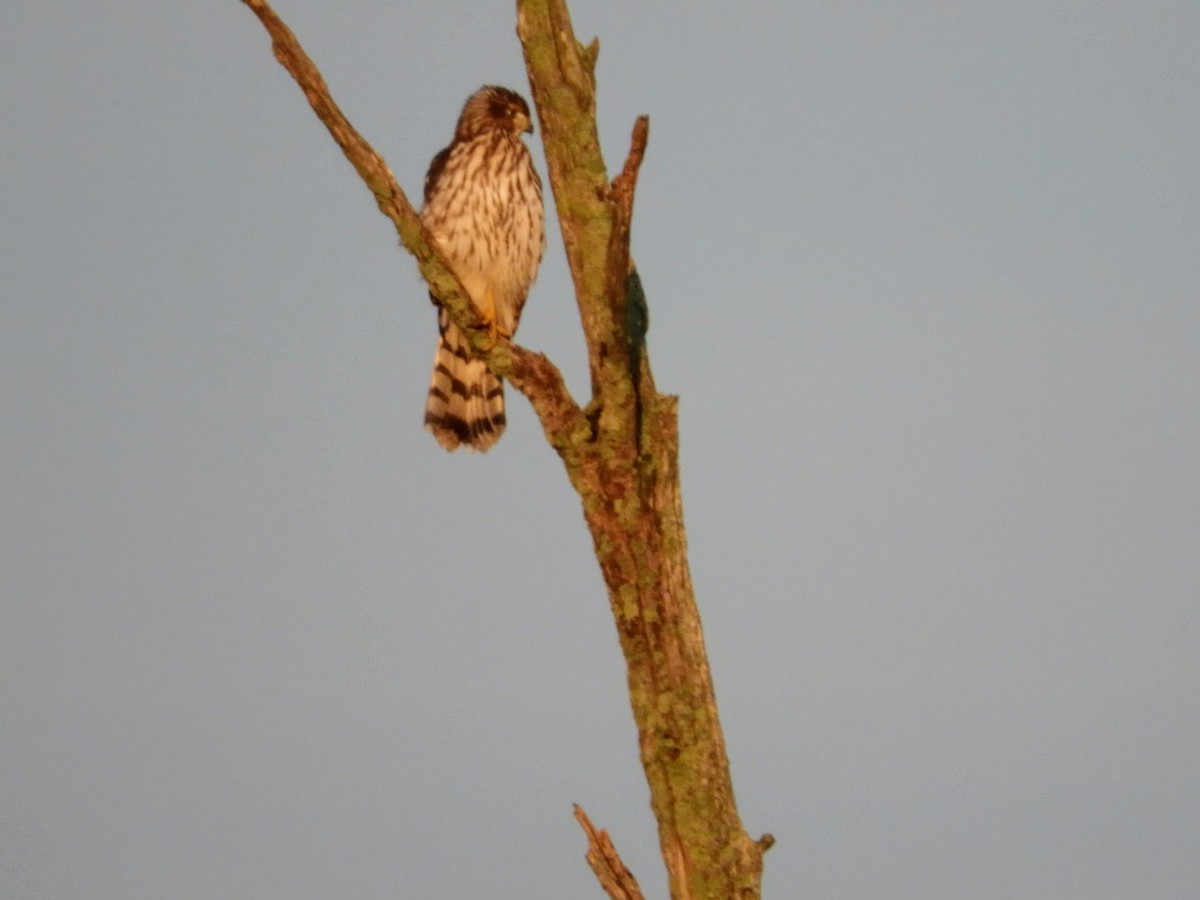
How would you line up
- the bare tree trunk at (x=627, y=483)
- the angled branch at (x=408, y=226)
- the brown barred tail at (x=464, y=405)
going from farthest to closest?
1. the brown barred tail at (x=464, y=405)
2. the angled branch at (x=408, y=226)
3. the bare tree trunk at (x=627, y=483)

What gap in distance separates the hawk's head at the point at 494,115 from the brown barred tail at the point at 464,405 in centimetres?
111

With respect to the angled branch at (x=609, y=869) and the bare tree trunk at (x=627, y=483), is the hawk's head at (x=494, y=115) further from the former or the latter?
the angled branch at (x=609, y=869)

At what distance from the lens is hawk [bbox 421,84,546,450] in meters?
7.94

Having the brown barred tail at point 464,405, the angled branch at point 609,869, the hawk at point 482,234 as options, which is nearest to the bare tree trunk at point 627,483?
the angled branch at point 609,869

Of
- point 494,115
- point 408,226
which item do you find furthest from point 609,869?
point 494,115

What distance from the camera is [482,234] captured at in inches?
312

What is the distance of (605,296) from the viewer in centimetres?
466

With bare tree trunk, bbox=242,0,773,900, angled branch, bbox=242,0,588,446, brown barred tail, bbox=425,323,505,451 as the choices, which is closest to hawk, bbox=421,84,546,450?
brown barred tail, bbox=425,323,505,451

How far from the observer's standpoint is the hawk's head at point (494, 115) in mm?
8273

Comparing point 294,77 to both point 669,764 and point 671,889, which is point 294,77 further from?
point 671,889

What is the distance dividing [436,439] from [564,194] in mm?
3500

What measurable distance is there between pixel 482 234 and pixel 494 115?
2.68 ft

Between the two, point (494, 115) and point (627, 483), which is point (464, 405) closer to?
point (494, 115)

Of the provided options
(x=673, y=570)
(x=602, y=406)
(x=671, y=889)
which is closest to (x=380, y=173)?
(x=602, y=406)
